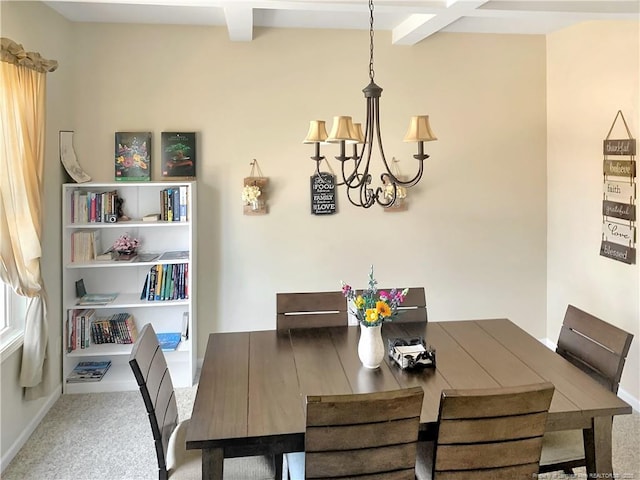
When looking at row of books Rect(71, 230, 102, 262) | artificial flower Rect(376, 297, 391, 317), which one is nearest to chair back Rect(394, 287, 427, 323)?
artificial flower Rect(376, 297, 391, 317)

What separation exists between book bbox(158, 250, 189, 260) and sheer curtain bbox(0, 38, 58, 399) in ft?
2.93

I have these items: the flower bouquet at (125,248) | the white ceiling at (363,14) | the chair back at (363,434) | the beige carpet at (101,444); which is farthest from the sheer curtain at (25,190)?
the chair back at (363,434)

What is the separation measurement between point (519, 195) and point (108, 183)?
10.5 ft

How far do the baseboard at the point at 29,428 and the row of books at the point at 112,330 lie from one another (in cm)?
41

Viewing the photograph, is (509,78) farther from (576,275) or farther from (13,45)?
(13,45)

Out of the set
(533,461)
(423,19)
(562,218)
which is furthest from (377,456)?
(562,218)

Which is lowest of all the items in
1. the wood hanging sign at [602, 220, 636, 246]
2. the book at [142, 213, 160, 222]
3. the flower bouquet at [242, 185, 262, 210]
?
the wood hanging sign at [602, 220, 636, 246]

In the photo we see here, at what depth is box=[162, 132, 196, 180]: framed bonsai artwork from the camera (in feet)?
12.4

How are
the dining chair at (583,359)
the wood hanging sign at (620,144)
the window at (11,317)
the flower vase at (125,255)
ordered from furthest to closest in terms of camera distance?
1. the flower vase at (125,255)
2. the wood hanging sign at (620,144)
3. the window at (11,317)
4. the dining chair at (583,359)

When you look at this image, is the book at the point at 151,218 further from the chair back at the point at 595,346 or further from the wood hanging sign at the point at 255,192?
the chair back at the point at 595,346

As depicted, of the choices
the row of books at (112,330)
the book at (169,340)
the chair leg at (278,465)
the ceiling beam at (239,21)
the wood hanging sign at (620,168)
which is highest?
the ceiling beam at (239,21)

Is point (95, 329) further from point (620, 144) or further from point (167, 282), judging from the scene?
point (620, 144)

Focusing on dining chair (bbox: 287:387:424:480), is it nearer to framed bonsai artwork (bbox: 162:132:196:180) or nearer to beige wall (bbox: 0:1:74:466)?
beige wall (bbox: 0:1:74:466)

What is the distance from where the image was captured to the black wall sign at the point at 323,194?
13.0 feet
